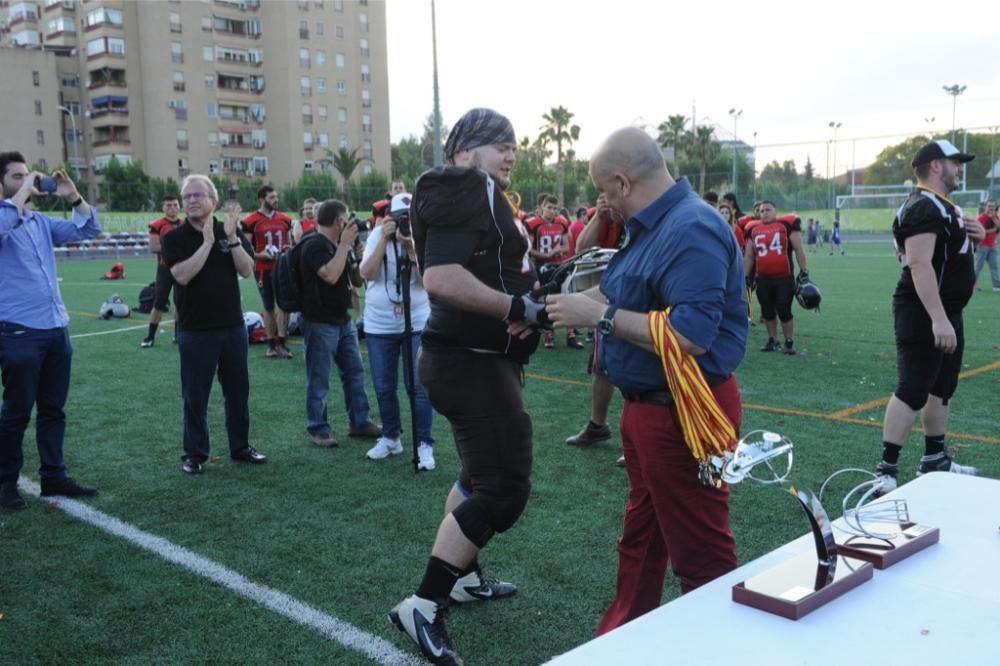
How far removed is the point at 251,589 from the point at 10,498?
7.43 feet

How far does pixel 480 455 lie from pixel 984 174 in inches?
1420

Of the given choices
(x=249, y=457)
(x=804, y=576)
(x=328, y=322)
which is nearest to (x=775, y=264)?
(x=328, y=322)

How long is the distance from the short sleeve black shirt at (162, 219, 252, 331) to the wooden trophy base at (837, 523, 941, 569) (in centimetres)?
472

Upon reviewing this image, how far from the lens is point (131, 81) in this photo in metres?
70.1

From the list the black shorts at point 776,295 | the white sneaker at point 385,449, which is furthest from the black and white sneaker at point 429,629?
the black shorts at point 776,295

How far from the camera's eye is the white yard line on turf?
11.2 ft

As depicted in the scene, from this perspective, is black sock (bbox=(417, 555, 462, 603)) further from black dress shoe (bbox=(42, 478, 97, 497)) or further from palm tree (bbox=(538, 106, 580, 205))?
palm tree (bbox=(538, 106, 580, 205))

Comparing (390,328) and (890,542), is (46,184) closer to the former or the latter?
(390,328)

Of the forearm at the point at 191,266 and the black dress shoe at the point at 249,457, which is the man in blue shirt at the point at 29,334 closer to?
the forearm at the point at 191,266

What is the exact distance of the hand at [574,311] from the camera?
8.45 feet

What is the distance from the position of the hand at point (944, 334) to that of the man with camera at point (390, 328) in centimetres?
322

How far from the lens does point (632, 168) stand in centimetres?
261

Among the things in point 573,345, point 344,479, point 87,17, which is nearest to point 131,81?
point 87,17

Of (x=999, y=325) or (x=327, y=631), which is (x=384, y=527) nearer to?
(x=327, y=631)
